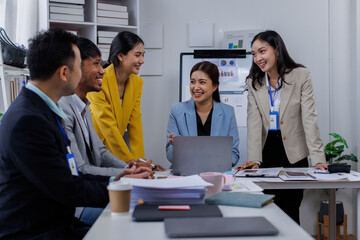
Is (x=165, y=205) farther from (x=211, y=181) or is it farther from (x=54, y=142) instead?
(x=54, y=142)

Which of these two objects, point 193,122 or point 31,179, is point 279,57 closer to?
point 193,122

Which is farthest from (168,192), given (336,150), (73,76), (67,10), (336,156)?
(336,156)

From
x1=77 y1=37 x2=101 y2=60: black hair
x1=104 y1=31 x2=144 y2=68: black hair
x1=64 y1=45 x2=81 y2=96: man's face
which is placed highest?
x1=104 y1=31 x2=144 y2=68: black hair

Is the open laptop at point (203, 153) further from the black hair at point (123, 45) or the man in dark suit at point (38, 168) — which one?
the black hair at point (123, 45)

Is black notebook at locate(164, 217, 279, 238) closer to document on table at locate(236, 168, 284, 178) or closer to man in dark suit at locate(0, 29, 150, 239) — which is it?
man in dark suit at locate(0, 29, 150, 239)

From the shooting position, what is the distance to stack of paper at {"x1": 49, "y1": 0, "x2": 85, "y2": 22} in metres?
3.51

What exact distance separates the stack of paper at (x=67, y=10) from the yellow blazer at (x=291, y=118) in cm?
189

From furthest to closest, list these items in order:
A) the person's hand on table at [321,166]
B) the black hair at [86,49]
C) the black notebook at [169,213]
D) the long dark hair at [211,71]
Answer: the long dark hair at [211,71] → the person's hand on table at [321,166] → the black hair at [86,49] → the black notebook at [169,213]

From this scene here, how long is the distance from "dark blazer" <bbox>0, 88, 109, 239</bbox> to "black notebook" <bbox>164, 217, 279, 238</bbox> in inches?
15.1

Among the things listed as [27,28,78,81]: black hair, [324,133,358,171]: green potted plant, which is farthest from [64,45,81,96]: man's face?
[324,133,358,171]: green potted plant

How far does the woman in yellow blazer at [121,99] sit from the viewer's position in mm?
2877

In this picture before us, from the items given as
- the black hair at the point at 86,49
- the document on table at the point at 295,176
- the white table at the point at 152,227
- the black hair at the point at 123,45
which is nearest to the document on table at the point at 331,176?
the document on table at the point at 295,176

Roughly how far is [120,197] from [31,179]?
284 millimetres

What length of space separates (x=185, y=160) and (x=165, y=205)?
670mm
